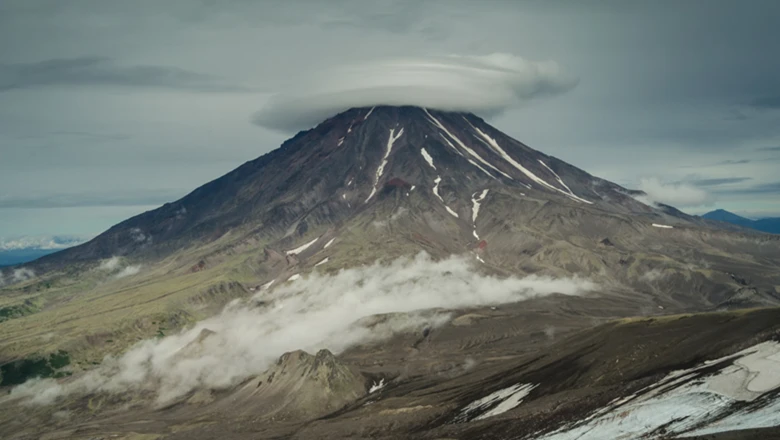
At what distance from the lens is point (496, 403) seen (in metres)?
141

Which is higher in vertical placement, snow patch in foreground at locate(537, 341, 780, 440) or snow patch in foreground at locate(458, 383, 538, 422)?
snow patch in foreground at locate(537, 341, 780, 440)

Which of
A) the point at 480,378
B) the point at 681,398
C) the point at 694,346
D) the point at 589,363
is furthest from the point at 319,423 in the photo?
the point at 681,398

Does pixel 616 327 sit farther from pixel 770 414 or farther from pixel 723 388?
pixel 770 414

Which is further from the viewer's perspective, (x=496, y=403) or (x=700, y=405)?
(x=496, y=403)

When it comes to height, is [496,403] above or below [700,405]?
below

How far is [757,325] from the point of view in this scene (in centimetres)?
11912

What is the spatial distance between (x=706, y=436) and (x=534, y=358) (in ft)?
402

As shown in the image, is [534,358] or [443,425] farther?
[534,358]

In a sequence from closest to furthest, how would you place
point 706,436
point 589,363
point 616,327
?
point 706,436
point 589,363
point 616,327

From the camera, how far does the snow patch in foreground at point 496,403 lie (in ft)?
437

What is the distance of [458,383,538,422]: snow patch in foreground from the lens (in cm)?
13325

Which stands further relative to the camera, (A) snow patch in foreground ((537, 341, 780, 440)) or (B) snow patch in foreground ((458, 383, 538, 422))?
(B) snow patch in foreground ((458, 383, 538, 422))

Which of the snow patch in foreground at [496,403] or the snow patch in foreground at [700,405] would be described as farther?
the snow patch in foreground at [496,403]

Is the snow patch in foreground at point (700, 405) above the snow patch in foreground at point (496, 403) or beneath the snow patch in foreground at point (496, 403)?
above
